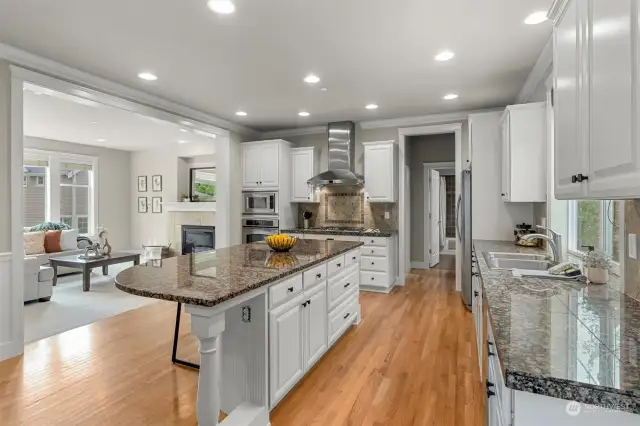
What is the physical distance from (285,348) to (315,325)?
0.51 m

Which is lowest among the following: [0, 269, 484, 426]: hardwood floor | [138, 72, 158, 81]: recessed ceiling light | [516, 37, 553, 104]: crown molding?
[0, 269, 484, 426]: hardwood floor

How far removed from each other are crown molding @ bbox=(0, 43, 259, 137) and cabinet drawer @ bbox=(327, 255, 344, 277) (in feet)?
9.92

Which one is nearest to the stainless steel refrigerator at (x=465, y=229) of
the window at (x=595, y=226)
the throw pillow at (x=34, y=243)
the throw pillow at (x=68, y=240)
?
the window at (x=595, y=226)

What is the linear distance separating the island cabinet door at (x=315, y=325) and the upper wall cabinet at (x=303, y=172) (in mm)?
3260

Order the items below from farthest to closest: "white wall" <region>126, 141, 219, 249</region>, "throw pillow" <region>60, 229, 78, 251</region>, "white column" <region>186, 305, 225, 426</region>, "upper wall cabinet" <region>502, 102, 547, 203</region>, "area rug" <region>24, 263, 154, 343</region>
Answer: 1. "white wall" <region>126, 141, 219, 249</region>
2. "throw pillow" <region>60, 229, 78, 251</region>
3. "area rug" <region>24, 263, 154, 343</region>
4. "upper wall cabinet" <region>502, 102, 547, 203</region>
5. "white column" <region>186, 305, 225, 426</region>

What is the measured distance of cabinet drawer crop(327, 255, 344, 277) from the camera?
3.05 meters

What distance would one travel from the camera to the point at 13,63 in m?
3.07

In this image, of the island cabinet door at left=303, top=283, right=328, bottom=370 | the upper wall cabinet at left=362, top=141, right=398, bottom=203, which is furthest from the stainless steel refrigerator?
the island cabinet door at left=303, top=283, right=328, bottom=370

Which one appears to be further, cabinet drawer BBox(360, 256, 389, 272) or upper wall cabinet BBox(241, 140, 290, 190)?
upper wall cabinet BBox(241, 140, 290, 190)

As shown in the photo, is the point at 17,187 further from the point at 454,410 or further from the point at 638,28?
the point at 638,28

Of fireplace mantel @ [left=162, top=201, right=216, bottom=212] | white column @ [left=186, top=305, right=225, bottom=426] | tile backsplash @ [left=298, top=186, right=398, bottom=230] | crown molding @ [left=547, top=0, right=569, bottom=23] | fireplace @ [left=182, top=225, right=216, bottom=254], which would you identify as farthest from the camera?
fireplace mantel @ [left=162, top=201, right=216, bottom=212]

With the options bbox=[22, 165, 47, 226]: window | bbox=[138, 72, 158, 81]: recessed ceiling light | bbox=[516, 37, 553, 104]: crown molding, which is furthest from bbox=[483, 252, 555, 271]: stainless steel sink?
bbox=[22, 165, 47, 226]: window

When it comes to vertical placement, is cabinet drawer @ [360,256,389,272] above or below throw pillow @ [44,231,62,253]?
below

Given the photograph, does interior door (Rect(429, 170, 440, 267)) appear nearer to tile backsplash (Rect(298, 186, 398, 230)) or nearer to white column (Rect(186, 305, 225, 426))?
tile backsplash (Rect(298, 186, 398, 230))
